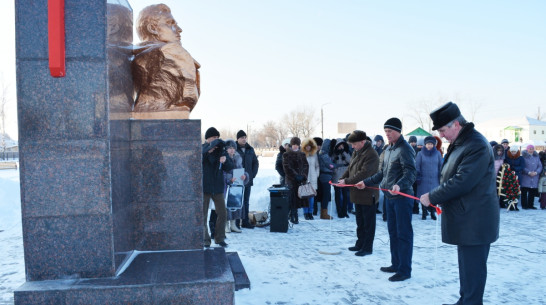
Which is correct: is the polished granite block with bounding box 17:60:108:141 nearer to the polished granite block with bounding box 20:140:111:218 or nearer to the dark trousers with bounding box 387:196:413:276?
the polished granite block with bounding box 20:140:111:218

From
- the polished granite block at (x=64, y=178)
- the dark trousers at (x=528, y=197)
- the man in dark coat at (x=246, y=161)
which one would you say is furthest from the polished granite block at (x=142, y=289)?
the dark trousers at (x=528, y=197)

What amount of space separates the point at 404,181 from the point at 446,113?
4.81ft

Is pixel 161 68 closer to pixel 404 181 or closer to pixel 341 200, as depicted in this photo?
pixel 404 181

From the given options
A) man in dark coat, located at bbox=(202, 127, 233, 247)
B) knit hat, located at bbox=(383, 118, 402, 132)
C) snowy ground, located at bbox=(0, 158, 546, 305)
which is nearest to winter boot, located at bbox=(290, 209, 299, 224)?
snowy ground, located at bbox=(0, 158, 546, 305)

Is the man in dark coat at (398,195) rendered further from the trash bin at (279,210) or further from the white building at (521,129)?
the white building at (521,129)

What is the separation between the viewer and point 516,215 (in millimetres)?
→ 9898

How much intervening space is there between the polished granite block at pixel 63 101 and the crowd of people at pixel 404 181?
9.69 feet

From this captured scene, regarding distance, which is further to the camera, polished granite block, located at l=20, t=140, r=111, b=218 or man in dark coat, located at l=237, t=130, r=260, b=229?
man in dark coat, located at l=237, t=130, r=260, b=229

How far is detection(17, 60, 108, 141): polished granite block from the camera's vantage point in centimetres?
310

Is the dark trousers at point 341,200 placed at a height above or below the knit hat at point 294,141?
below

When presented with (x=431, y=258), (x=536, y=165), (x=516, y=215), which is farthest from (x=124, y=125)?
(x=536, y=165)

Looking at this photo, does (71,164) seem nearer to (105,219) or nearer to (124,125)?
(105,219)

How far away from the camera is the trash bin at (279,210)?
7.83 meters

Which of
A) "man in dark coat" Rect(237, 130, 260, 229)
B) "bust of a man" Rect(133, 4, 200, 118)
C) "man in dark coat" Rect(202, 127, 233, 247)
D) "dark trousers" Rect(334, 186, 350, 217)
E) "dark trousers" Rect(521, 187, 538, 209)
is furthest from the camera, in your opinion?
"dark trousers" Rect(521, 187, 538, 209)
